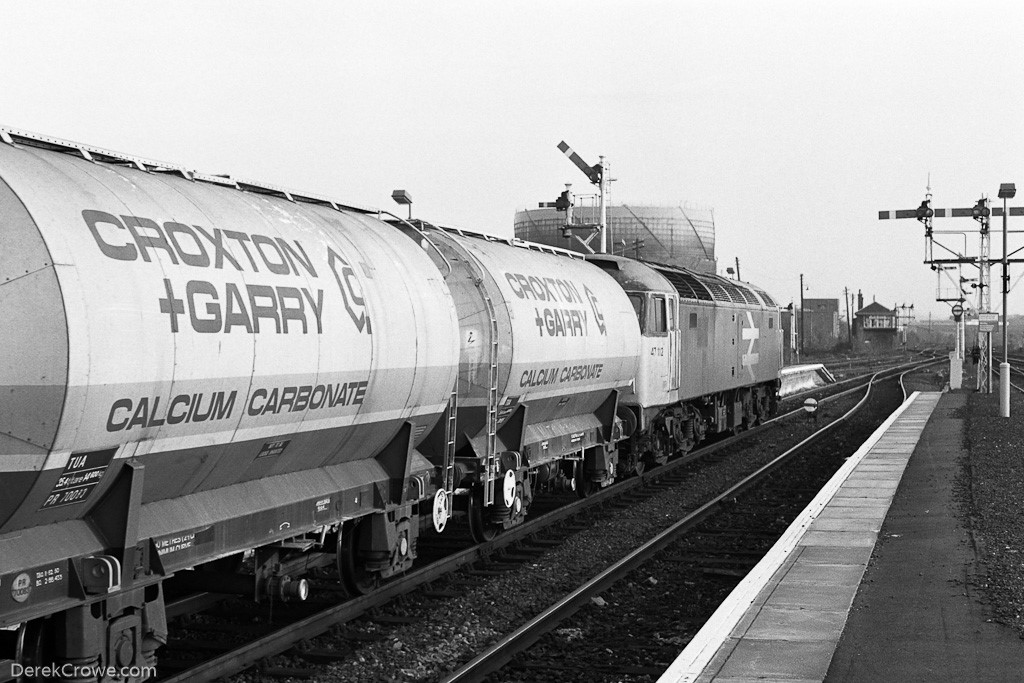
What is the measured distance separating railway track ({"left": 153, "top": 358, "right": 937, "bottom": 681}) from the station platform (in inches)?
120

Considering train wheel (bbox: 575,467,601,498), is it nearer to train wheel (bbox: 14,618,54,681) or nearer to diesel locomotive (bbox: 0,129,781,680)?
diesel locomotive (bbox: 0,129,781,680)

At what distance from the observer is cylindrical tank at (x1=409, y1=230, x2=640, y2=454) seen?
38.8 feet

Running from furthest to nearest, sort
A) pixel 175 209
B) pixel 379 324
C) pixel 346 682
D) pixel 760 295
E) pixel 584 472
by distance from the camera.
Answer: pixel 760 295
pixel 584 472
pixel 379 324
pixel 346 682
pixel 175 209

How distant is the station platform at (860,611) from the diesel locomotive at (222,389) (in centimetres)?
324

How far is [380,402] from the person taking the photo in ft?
30.0

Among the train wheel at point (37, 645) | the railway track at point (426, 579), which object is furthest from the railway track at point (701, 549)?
the train wheel at point (37, 645)

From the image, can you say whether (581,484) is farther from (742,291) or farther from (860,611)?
(742,291)

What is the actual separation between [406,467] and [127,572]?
147 inches

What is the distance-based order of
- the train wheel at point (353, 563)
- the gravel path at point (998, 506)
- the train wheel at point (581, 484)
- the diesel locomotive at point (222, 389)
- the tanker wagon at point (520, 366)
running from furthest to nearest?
the train wheel at point (581, 484), the tanker wagon at point (520, 366), the gravel path at point (998, 506), the train wheel at point (353, 563), the diesel locomotive at point (222, 389)

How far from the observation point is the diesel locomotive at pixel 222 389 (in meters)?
5.85

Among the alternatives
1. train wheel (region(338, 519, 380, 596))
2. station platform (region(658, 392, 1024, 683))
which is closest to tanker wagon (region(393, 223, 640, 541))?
train wheel (region(338, 519, 380, 596))

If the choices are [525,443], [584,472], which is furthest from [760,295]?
[525,443]

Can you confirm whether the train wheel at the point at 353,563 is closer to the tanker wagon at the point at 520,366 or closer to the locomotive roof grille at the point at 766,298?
the tanker wagon at the point at 520,366

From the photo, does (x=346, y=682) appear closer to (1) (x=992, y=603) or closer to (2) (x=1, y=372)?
(2) (x=1, y=372)
